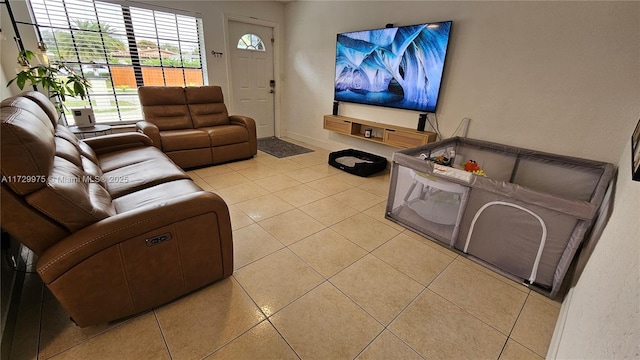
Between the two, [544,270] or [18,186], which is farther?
[544,270]

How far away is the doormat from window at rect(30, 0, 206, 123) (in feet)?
5.02

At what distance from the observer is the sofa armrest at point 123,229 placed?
106cm

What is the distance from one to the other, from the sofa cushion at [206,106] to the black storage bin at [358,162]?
1.75 meters

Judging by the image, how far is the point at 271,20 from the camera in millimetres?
4660

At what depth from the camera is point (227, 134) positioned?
3527 mm

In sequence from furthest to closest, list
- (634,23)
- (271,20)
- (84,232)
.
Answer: (271,20)
(634,23)
(84,232)

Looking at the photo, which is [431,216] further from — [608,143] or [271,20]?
[271,20]

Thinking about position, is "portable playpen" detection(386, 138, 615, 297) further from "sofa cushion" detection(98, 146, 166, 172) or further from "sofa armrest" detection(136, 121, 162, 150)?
"sofa armrest" detection(136, 121, 162, 150)

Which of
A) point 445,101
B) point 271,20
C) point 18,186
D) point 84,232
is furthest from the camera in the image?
point 271,20

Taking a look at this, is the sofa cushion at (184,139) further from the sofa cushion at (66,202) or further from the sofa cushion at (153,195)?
the sofa cushion at (66,202)

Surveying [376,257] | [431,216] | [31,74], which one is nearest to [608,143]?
[431,216]

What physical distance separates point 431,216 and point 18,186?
2373 mm

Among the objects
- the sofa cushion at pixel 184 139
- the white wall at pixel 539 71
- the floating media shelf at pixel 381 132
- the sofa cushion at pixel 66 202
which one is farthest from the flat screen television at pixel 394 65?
the sofa cushion at pixel 66 202

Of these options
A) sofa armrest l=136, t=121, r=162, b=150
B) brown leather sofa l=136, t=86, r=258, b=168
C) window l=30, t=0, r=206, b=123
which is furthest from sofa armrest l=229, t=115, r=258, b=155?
window l=30, t=0, r=206, b=123
